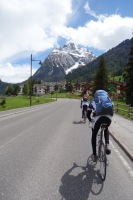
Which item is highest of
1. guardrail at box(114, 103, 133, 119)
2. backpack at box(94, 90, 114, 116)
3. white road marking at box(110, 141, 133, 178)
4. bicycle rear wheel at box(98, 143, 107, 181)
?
backpack at box(94, 90, 114, 116)

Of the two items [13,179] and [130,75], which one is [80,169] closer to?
[13,179]

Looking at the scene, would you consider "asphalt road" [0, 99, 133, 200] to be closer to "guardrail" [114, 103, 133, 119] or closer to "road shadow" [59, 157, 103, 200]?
"road shadow" [59, 157, 103, 200]

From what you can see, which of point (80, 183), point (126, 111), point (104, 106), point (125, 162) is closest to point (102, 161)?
point (80, 183)

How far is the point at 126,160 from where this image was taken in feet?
27.8

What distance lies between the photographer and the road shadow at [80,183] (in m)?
5.40

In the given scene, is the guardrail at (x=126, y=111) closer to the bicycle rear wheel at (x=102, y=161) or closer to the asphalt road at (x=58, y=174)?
the asphalt road at (x=58, y=174)

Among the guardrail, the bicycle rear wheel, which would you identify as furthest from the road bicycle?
the guardrail

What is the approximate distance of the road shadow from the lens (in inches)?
213

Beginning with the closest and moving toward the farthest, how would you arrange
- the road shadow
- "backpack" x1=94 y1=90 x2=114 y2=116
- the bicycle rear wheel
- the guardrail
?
the road shadow, the bicycle rear wheel, "backpack" x1=94 y1=90 x2=114 y2=116, the guardrail

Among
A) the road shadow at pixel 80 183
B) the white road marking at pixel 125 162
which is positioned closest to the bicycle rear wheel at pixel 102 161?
the road shadow at pixel 80 183

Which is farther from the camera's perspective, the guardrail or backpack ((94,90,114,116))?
the guardrail

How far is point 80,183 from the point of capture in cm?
609

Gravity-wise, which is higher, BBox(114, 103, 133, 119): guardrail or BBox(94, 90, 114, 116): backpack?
BBox(94, 90, 114, 116): backpack

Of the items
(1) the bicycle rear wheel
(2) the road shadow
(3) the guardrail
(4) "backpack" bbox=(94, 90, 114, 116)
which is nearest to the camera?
(2) the road shadow
